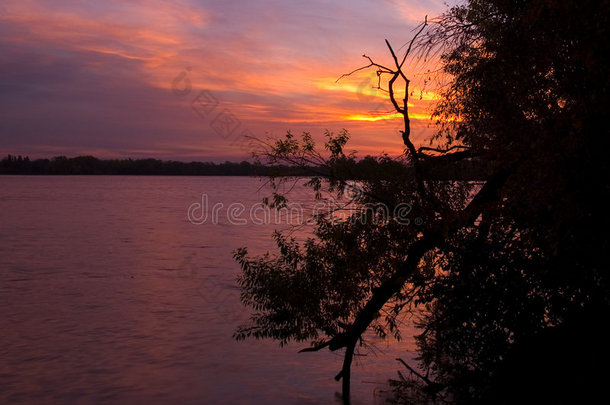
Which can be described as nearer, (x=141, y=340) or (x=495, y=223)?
(x=495, y=223)

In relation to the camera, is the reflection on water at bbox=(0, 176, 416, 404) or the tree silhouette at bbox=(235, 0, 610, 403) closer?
the tree silhouette at bbox=(235, 0, 610, 403)

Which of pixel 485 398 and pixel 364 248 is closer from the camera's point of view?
pixel 485 398

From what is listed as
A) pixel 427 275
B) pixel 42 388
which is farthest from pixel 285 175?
pixel 42 388

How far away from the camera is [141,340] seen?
24453mm

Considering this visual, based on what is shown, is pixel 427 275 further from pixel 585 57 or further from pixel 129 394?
pixel 129 394

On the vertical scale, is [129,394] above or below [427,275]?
below

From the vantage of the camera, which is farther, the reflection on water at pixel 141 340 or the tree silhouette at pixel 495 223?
the reflection on water at pixel 141 340

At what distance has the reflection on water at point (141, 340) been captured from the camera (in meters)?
18.2

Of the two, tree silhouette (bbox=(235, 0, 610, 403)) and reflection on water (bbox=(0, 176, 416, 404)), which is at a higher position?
tree silhouette (bbox=(235, 0, 610, 403))

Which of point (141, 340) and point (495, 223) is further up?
point (495, 223)

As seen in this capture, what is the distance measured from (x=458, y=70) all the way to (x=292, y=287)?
5.58m

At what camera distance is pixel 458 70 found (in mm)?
11719

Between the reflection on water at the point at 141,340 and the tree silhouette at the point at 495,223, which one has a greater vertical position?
the tree silhouette at the point at 495,223

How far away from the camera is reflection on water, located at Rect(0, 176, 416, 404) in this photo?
718 inches
